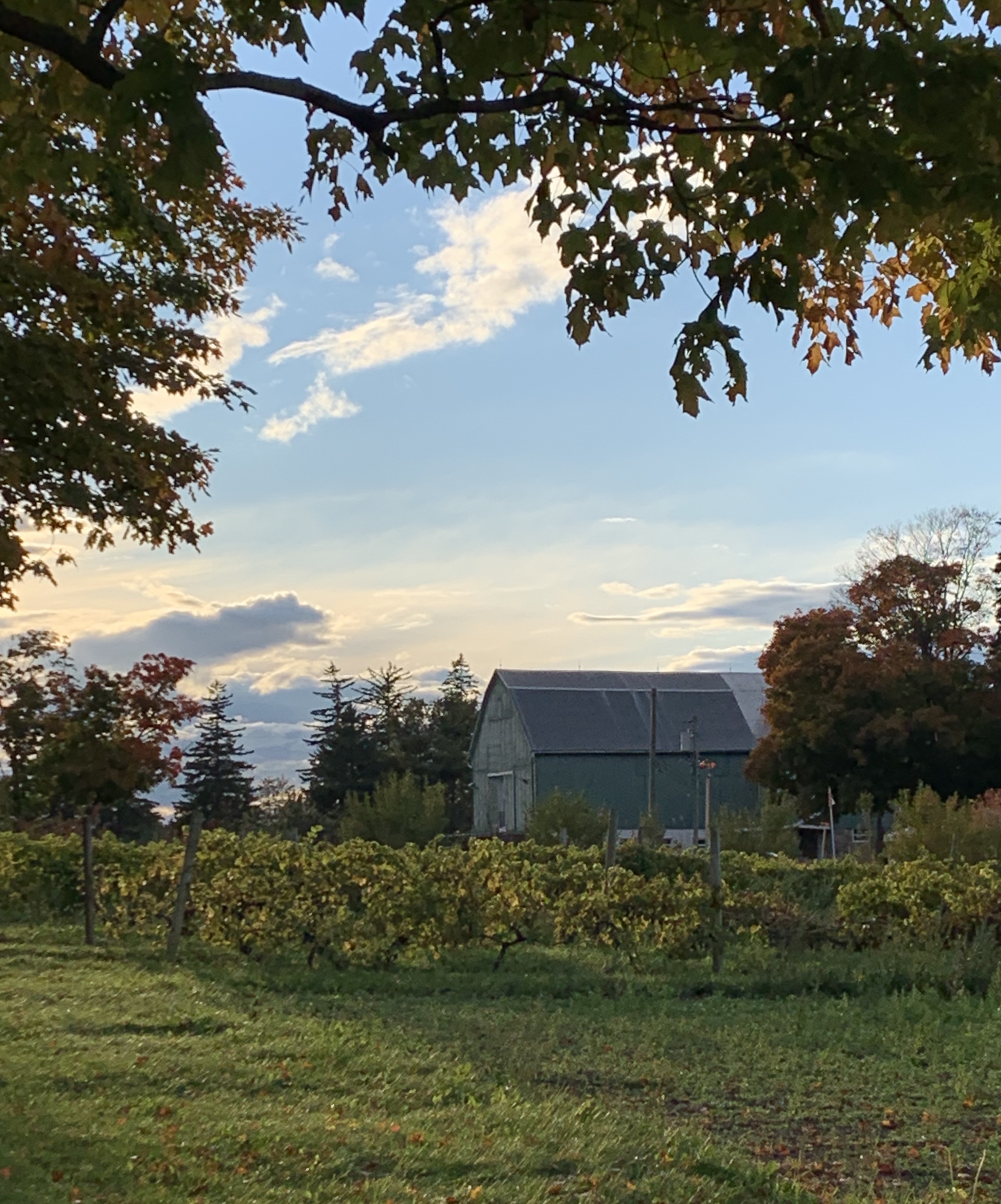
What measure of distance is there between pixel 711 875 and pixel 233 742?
41471 millimetres

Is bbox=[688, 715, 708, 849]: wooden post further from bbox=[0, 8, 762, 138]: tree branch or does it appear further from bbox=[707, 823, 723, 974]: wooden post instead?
bbox=[0, 8, 762, 138]: tree branch

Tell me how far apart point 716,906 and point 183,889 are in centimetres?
547

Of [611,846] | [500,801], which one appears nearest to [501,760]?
[500,801]

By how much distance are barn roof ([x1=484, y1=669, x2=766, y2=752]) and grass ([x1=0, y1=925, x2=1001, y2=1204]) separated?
33.4 m

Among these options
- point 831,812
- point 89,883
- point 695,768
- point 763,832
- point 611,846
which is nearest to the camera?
point 89,883

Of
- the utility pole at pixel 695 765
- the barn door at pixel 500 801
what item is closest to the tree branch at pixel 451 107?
the utility pole at pixel 695 765

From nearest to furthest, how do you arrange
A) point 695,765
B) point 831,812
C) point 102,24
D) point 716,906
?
point 102,24 → point 716,906 → point 831,812 → point 695,765

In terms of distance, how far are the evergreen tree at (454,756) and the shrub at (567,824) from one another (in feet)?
76.7

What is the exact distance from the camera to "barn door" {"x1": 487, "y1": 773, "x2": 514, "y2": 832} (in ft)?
156

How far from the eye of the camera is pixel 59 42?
4.22 m

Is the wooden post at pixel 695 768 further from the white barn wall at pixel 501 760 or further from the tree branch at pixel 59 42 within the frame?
the tree branch at pixel 59 42

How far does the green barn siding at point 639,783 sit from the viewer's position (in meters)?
45.2

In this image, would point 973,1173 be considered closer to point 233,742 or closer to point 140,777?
point 140,777

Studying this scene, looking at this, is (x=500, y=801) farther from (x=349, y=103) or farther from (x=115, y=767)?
(x=349, y=103)
